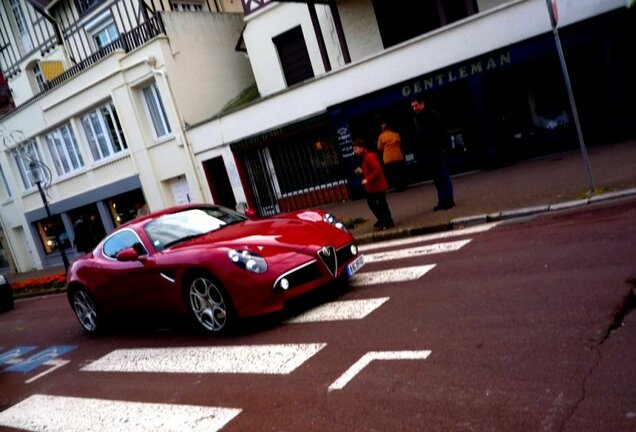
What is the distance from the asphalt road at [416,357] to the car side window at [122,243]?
1.22 m

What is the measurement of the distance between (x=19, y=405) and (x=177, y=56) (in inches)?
639

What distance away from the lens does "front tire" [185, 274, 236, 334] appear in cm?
A: 594

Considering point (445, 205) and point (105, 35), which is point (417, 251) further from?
point (105, 35)

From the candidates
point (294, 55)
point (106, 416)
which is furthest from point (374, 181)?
point (294, 55)

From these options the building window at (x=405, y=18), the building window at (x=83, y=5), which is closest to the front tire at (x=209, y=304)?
the building window at (x=405, y=18)

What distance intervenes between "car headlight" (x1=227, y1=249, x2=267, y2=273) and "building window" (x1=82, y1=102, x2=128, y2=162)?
1866 centimetres

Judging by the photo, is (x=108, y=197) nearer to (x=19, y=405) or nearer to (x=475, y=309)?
(x=19, y=405)

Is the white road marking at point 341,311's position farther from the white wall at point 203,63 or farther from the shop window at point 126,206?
the shop window at point 126,206

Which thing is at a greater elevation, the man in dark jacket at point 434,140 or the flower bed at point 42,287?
the man in dark jacket at point 434,140

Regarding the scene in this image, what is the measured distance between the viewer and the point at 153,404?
15.8ft

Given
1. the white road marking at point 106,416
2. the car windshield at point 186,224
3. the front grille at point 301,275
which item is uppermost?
the car windshield at point 186,224

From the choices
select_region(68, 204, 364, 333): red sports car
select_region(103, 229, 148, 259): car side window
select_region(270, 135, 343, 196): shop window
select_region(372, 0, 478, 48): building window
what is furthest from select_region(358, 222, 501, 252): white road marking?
select_region(372, 0, 478, 48): building window

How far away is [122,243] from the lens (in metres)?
7.55

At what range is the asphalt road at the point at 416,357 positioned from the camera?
3.25 metres
